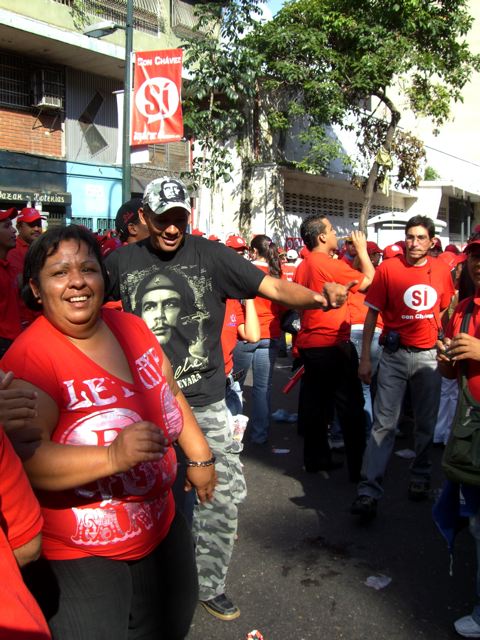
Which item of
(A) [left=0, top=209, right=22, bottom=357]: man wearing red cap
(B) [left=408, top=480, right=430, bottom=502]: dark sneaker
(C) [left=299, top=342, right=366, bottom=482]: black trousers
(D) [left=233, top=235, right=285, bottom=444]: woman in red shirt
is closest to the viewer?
(B) [left=408, top=480, right=430, bottom=502]: dark sneaker

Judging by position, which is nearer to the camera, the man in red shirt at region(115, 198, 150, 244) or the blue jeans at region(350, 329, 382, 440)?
the man in red shirt at region(115, 198, 150, 244)

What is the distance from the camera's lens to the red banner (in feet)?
37.6

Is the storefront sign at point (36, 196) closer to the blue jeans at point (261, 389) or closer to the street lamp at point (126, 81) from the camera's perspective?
the street lamp at point (126, 81)

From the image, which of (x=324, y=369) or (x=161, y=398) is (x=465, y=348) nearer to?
(x=161, y=398)

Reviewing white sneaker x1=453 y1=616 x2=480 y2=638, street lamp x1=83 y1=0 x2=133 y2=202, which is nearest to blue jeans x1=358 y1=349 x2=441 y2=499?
white sneaker x1=453 y1=616 x2=480 y2=638

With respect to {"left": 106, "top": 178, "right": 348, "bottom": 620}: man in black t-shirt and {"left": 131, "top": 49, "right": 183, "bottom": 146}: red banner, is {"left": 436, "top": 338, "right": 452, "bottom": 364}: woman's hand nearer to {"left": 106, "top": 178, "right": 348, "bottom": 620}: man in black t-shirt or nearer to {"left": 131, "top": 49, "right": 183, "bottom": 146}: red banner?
{"left": 106, "top": 178, "right": 348, "bottom": 620}: man in black t-shirt

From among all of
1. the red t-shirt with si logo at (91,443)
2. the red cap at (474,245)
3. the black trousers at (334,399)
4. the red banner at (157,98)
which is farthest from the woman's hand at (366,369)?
the red banner at (157,98)

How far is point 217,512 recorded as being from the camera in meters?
3.25

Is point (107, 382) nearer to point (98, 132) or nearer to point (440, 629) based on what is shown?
point (440, 629)

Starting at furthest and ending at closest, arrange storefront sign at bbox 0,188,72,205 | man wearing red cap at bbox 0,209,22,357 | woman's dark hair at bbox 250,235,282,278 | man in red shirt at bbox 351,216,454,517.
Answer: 1. storefront sign at bbox 0,188,72,205
2. woman's dark hair at bbox 250,235,282,278
3. man wearing red cap at bbox 0,209,22,357
4. man in red shirt at bbox 351,216,454,517

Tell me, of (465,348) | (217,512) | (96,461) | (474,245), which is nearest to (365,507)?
(217,512)

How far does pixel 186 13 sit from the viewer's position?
19.2m

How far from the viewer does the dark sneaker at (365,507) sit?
448cm

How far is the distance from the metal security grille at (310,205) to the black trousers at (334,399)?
16.5m
